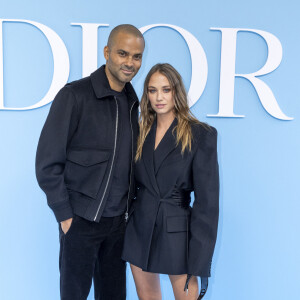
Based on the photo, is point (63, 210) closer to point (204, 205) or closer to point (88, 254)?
point (88, 254)

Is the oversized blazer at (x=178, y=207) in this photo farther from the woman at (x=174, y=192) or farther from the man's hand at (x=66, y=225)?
the man's hand at (x=66, y=225)

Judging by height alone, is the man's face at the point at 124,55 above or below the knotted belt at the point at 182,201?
above

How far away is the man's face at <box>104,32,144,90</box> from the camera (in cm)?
170

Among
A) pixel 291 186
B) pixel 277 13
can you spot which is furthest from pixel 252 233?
pixel 277 13

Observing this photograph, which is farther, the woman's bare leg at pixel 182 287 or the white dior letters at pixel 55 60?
the white dior letters at pixel 55 60

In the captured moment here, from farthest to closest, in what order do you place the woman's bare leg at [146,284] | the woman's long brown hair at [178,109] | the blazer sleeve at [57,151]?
the woman's bare leg at [146,284] → the woman's long brown hair at [178,109] → the blazer sleeve at [57,151]

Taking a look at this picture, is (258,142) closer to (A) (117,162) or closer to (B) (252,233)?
(B) (252,233)

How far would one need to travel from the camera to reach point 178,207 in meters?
1.77

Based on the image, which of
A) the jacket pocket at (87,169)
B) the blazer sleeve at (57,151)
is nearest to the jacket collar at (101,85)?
the blazer sleeve at (57,151)

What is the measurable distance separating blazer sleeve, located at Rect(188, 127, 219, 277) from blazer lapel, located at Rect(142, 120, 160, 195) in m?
0.20

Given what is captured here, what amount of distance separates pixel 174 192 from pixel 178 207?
3.1 inches

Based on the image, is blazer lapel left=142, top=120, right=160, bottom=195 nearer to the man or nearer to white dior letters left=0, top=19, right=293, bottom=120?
the man

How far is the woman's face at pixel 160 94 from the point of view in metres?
1.76

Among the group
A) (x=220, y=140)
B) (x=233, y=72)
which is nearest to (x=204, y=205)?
(x=220, y=140)
